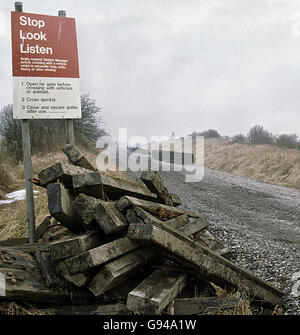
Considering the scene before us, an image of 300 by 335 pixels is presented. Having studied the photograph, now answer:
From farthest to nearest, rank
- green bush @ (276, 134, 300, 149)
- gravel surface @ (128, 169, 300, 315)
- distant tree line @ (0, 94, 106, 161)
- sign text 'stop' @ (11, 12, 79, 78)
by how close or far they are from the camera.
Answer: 1. green bush @ (276, 134, 300, 149)
2. distant tree line @ (0, 94, 106, 161)
3. sign text 'stop' @ (11, 12, 79, 78)
4. gravel surface @ (128, 169, 300, 315)

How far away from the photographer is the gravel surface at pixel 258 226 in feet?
14.0

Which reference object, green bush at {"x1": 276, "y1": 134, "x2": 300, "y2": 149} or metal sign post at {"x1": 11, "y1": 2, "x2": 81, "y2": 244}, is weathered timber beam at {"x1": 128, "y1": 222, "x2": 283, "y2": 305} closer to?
metal sign post at {"x1": 11, "y1": 2, "x2": 81, "y2": 244}

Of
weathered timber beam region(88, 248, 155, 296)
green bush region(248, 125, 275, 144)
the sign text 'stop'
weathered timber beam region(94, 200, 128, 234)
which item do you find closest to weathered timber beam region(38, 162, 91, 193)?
weathered timber beam region(94, 200, 128, 234)

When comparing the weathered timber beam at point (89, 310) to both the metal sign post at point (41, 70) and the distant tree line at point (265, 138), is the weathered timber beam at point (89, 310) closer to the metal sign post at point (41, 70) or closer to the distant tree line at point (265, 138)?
the metal sign post at point (41, 70)

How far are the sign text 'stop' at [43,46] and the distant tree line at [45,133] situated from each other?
975 cm

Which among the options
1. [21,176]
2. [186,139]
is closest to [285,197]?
[21,176]

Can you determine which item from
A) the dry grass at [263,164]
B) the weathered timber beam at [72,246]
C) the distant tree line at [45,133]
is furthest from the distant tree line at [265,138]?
the weathered timber beam at [72,246]

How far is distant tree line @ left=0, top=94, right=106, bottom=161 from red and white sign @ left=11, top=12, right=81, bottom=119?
9.68 meters

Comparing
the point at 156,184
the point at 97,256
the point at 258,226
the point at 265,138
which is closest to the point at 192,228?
the point at 156,184

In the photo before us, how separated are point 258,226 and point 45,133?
1239 cm

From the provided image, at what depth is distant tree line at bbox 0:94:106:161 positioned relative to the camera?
15703 millimetres

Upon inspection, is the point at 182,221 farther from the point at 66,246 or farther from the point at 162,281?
the point at 66,246

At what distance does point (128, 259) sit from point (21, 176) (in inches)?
370

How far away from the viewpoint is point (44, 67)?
4906 mm
